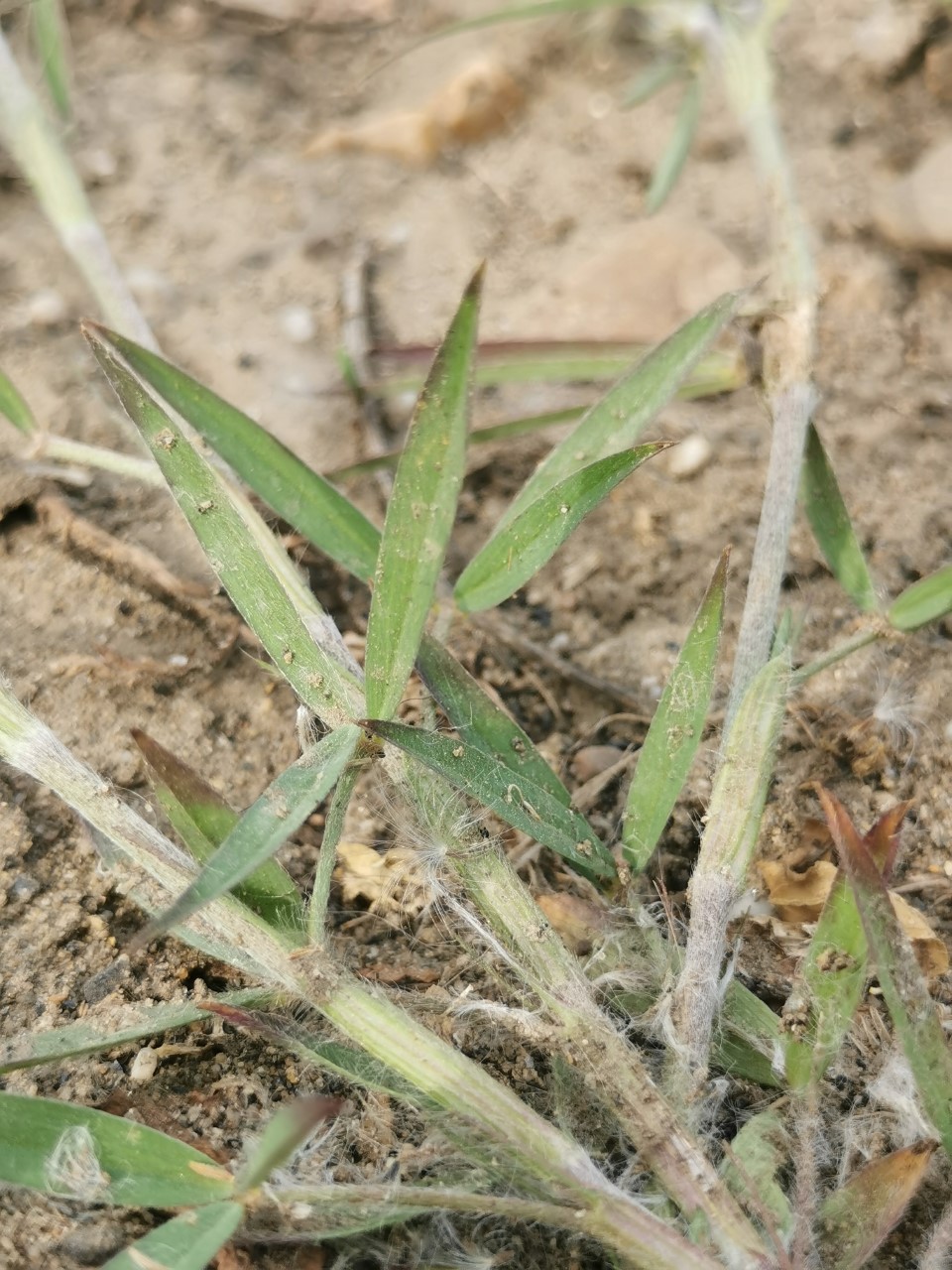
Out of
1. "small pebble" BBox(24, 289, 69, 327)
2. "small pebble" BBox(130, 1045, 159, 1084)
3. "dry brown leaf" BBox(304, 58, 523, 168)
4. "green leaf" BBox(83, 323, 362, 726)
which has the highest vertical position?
"dry brown leaf" BBox(304, 58, 523, 168)

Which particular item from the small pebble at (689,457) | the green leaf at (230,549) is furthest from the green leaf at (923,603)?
the green leaf at (230,549)

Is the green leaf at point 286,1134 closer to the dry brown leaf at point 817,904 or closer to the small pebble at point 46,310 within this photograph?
the dry brown leaf at point 817,904

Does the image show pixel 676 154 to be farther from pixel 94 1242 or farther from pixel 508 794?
pixel 94 1242

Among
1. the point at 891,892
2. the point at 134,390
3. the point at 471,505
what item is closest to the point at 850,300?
the point at 471,505

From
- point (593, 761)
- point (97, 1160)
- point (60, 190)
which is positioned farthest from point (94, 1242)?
point (60, 190)

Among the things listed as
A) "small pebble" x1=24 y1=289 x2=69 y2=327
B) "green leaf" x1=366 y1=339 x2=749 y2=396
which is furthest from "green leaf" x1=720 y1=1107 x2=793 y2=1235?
"small pebble" x1=24 y1=289 x2=69 y2=327

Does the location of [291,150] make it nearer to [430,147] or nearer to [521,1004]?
[430,147]

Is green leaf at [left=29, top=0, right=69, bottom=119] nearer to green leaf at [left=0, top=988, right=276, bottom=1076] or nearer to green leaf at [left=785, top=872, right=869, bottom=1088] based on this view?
green leaf at [left=0, top=988, right=276, bottom=1076]
